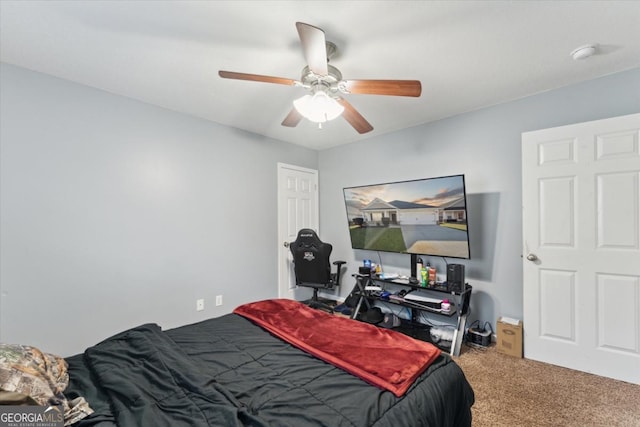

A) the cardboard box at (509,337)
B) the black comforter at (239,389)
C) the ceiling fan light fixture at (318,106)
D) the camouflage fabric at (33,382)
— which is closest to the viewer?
the camouflage fabric at (33,382)

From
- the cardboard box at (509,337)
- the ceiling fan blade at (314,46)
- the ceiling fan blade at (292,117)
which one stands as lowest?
the cardboard box at (509,337)

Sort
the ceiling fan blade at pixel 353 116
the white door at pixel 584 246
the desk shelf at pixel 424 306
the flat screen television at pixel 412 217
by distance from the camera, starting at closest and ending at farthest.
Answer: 1. the ceiling fan blade at pixel 353 116
2. the white door at pixel 584 246
3. the desk shelf at pixel 424 306
4. the flat screen television at pixel 412 217

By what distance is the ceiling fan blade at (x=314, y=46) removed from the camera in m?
1.33

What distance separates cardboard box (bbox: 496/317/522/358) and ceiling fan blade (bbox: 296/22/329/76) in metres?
2.75

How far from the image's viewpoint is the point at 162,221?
9.30 feet

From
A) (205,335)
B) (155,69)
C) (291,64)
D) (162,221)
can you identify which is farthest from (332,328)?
(155,69)

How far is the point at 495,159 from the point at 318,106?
210 centimetres

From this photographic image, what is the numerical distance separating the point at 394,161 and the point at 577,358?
2640 mm

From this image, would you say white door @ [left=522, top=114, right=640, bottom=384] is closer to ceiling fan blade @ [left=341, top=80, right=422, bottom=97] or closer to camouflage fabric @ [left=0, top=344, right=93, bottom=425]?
ceiling fan blade @ [left=341, top=80, right=422, bottom=97]

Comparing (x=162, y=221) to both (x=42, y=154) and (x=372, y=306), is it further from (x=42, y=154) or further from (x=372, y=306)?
(x=372, y=306)

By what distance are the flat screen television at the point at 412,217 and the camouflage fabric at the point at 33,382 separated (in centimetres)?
295

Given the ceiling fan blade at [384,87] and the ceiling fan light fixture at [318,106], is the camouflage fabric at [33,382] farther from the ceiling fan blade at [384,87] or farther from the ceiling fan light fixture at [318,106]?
the ceiling fan blade at [384,87]

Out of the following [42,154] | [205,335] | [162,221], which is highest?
[42,154]

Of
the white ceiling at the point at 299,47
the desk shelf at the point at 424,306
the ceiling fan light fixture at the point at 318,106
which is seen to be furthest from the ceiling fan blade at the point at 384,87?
the desk shelf at the point at 424,306
